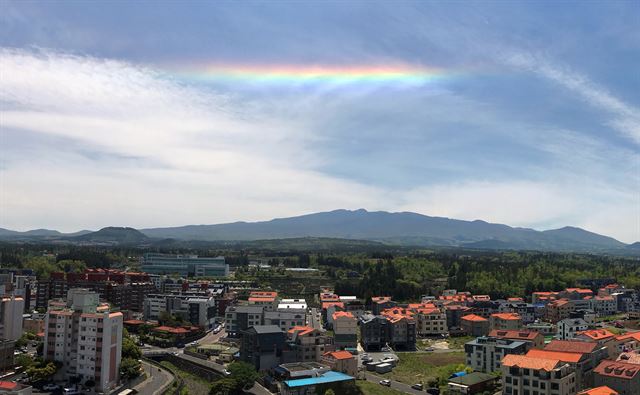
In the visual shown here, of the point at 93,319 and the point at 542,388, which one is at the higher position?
the point at 93,319

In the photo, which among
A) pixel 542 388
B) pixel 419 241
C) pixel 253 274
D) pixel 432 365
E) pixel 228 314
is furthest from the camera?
pixel 419 241

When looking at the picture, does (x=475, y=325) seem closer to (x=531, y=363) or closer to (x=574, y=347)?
(x=574, y=347)

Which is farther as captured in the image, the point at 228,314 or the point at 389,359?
the point at 228,314

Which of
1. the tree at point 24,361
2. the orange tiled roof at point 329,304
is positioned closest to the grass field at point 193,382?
the tree at point 24,361

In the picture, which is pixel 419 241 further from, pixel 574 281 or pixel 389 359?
pixel 389 359

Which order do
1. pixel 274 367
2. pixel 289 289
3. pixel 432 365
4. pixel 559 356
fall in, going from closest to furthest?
pixel 559 356, pixel 274 367, pixel 432 365, pixel 289 289

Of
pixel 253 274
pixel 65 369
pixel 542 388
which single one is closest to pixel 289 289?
pixel 253 274

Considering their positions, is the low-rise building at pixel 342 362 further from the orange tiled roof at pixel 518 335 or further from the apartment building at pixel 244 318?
the apartment building at pixel 244 318
